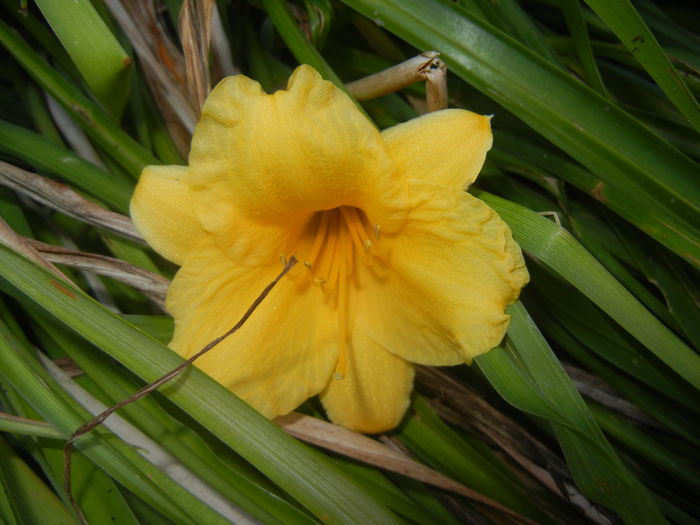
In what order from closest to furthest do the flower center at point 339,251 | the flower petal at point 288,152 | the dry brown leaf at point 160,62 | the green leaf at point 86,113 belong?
1. the flower petal at point 288,152
2. the flower center at point 339,251
3. the green leaf at point 86,113
4. the dry brown leaf at point 160,62

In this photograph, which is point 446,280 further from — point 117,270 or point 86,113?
point 86,113

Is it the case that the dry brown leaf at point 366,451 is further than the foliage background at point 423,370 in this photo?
Yes

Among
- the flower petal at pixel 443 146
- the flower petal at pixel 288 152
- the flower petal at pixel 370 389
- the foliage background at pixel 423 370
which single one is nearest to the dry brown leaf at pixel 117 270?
the foliage background at pixel 423 370

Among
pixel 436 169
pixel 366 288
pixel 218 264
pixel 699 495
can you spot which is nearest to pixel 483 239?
pixel 436 169

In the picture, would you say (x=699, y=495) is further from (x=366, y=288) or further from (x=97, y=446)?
(x=97, y=446)

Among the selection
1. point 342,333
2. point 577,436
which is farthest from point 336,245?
point 577,436

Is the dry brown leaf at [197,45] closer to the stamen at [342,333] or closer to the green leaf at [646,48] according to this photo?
the stamen at [342,333]
